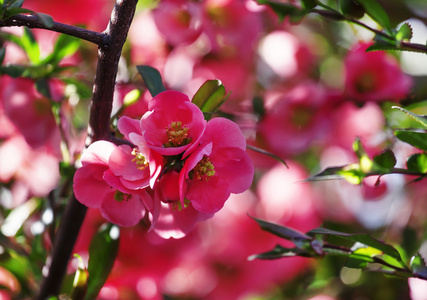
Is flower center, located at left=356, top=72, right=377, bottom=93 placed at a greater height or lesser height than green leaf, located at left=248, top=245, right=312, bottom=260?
lesser

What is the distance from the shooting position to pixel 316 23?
1360 millimetres

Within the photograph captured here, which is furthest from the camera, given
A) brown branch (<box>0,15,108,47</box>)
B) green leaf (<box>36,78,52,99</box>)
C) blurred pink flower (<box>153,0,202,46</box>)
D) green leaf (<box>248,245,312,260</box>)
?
blurred pink flower (<box>153,0,202,46</box>)

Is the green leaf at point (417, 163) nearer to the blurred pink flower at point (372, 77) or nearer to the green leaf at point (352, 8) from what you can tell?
the green leaf at point (352, 8)

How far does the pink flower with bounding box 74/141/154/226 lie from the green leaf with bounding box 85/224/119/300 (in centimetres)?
15

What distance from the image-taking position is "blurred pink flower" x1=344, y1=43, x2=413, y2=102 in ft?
2.97

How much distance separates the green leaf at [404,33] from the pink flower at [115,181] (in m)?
0.31

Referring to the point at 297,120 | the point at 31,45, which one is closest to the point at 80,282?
the point at 31,45

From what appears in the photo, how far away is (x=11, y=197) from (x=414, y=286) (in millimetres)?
787

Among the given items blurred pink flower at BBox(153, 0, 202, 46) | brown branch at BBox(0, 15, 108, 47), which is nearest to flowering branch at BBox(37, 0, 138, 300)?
brown branch at BBox(0, 15, 108, 47)

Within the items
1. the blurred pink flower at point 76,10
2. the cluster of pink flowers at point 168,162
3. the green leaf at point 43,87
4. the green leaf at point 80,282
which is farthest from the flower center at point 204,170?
the blurred pink flower at point 76,10

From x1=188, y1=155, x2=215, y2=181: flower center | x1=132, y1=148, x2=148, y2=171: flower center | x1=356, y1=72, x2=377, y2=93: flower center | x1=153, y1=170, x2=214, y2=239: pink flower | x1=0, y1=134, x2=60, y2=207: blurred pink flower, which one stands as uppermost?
x1=132, y1=148, x2=148, y2=171: flower center

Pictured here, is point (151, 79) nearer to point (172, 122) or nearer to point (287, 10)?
point (172, 122)

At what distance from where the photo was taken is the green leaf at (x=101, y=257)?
65cm

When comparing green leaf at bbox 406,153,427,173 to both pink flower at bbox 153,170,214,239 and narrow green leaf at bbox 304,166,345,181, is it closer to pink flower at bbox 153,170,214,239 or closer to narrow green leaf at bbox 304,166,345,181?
narrow green leaf at bbox 304,166,345,181
